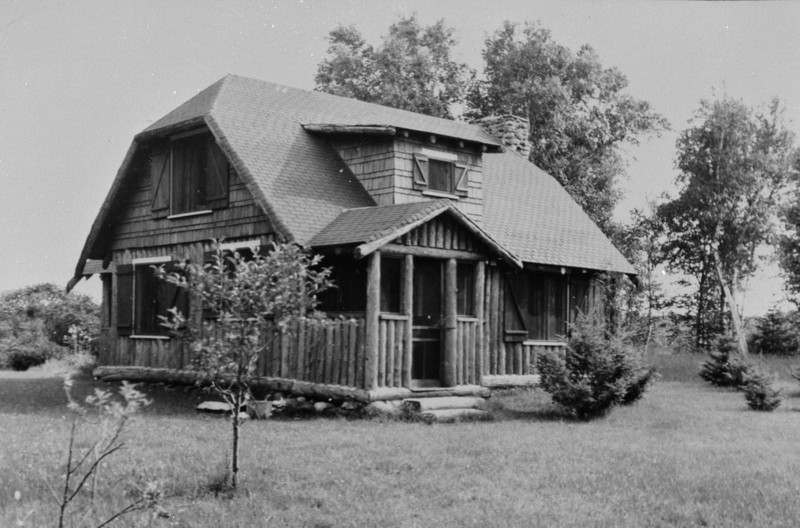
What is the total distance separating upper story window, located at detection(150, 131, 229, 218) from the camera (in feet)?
60.3

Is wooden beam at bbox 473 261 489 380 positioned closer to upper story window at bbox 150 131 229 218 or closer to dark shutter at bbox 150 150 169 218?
upper story window at bbox 150 131 229 218

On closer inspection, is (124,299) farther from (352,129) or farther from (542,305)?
(542,305)

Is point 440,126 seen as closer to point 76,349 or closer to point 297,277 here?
point 297,277

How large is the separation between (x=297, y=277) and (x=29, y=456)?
4372mm

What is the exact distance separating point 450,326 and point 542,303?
16.6ft

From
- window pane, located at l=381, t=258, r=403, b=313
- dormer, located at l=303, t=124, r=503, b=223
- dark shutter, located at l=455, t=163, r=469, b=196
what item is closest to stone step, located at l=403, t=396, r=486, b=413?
window pane, located at l=381, t=258, r=403, b=313

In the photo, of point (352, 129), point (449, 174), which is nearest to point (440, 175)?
point (449, 174)

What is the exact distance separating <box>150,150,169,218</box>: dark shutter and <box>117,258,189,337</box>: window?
1.11 m

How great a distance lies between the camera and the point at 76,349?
31453mm

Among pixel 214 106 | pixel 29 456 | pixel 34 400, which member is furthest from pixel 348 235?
pixel 34 400

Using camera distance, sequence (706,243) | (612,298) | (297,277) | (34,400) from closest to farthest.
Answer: (297,277) → (34,400) → (612,298) → (706,243)

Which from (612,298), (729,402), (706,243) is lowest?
(729,402)

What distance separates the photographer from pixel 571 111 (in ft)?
118

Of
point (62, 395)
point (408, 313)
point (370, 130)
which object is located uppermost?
point (370, 130)
